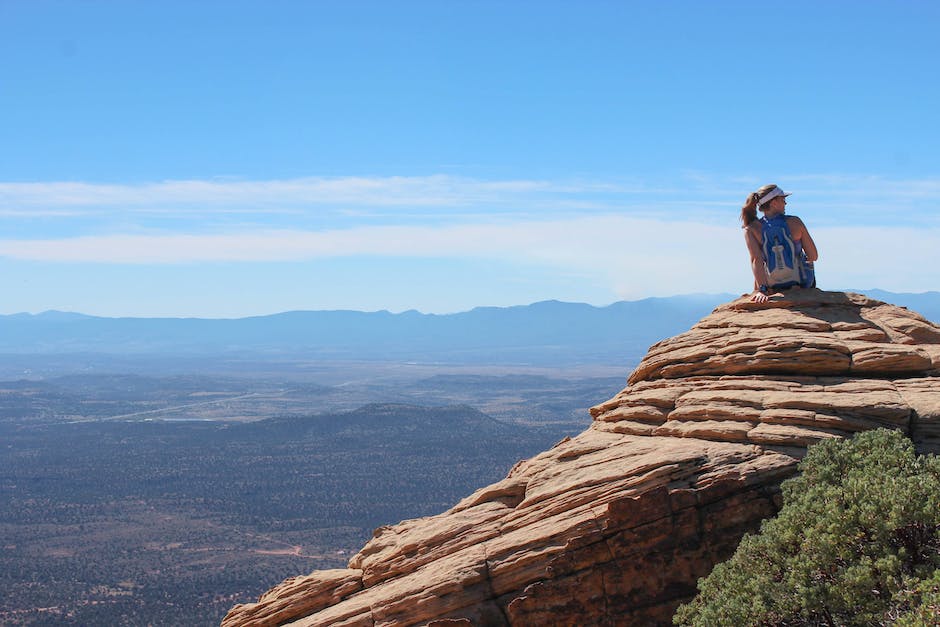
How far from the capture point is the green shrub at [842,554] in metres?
14.3

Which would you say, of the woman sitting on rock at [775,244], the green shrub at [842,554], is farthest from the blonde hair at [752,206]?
the green shrub at [842,554]

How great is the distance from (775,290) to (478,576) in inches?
429

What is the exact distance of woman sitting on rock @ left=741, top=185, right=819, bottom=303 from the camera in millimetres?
22453

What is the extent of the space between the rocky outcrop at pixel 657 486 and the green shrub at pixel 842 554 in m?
1.32

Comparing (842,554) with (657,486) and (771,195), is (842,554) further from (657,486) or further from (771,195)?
(771,195)

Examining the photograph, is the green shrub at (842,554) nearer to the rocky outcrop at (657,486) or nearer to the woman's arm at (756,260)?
the rocky outcrop at (657,486)

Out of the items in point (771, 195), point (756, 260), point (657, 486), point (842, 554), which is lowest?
point (842, 554)

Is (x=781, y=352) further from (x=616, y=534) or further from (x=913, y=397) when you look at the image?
(x=616, y=534)

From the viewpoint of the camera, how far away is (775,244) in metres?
22.5

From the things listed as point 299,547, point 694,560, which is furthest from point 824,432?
point 299,547

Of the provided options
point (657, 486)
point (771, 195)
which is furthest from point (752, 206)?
point (657, 486)

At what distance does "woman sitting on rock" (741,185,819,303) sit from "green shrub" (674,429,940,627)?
7424 mm

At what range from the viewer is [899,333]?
21.2 metres

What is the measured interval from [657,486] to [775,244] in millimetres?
7955
